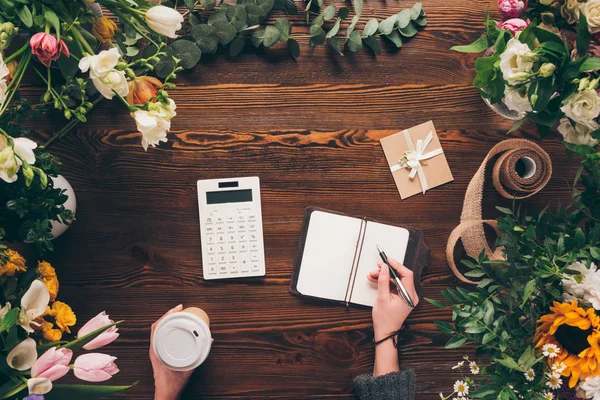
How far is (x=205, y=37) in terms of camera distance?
1.14 meters

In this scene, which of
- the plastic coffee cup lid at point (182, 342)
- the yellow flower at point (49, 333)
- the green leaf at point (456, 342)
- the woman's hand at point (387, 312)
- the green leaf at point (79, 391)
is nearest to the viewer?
the green leaf at point (79, 391)

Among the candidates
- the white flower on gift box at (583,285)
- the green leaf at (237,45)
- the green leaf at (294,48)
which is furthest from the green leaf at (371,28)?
the white flower on gift box at (583,285)

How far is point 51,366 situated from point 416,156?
86 centimetres

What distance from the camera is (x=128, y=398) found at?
3.86ft

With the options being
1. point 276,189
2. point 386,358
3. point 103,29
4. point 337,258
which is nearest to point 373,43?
point 276,189

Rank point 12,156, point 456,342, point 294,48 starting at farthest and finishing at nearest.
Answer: point 294,48 < point 456,342 < point 12,156

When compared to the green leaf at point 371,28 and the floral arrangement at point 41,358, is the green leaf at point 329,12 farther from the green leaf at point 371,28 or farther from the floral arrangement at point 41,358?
the floral arrangement at point 41,358

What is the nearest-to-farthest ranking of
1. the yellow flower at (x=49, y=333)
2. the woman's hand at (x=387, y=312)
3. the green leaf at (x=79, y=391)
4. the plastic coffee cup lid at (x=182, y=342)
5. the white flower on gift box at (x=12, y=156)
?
the white flower on gift box at (x=12, y=156) → the green leaf at (x=79, y=391) → the yellow flower at (x=49, y=333) → the plastic coffee cup lid at (x=182, y=342) → the woman's hand at (x=387, y=312)

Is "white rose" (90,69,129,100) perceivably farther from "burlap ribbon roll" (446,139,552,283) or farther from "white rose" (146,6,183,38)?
"burlap ribbon roll" (446,139,552,283)

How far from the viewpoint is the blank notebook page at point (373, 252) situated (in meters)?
1.20

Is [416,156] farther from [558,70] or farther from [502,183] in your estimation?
[558,70]

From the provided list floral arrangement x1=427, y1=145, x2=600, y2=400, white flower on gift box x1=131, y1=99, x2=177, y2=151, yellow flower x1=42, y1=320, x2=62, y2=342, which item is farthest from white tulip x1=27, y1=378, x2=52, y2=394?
floral arrangement x1=427, y1=145, x2=600, y2=400

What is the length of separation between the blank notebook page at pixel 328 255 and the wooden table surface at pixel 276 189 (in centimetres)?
3

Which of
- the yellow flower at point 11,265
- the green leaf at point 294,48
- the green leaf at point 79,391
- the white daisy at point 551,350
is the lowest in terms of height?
the green leaf at point 79,391
